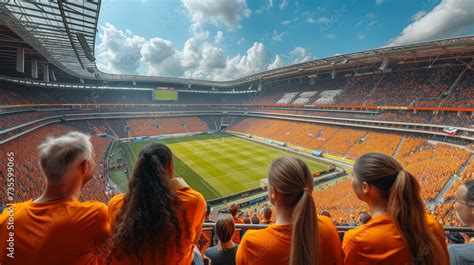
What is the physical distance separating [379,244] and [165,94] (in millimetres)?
53468

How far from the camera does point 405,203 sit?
151cm

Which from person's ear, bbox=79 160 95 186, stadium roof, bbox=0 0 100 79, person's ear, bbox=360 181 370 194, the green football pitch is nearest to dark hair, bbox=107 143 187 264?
person's ear, bbox=79 160 95 186

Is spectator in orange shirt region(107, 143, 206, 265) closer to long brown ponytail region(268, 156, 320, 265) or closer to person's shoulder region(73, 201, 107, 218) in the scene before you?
person's shoulder region(73, 201, 107, 218)

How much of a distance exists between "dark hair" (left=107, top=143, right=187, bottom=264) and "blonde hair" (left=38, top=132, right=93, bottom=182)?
513 millimetres

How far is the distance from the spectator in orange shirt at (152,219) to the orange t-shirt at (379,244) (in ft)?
4.50

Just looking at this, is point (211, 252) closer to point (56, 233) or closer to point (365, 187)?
point (56, 233)

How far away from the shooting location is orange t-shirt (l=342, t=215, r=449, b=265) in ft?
4.72

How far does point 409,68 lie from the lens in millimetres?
26375

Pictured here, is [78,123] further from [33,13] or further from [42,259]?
[42,259]

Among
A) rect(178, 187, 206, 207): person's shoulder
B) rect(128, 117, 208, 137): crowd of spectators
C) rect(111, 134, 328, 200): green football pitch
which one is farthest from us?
rect(128, 117, 208, 137): crowd of spectators

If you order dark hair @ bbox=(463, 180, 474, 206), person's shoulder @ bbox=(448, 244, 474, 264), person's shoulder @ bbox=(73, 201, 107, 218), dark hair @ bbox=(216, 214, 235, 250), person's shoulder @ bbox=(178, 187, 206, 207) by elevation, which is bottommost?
dark hair @ bbox=(216, 214, 235, 250)

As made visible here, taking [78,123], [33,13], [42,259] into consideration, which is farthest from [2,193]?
[78,123]

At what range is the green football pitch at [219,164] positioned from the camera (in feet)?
59.1

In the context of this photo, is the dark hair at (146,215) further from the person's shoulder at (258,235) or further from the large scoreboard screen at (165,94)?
the large scoreboard screen at (165,94)
